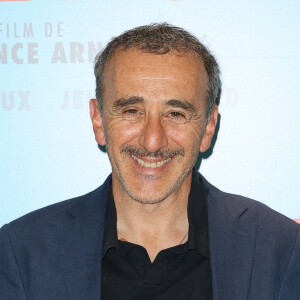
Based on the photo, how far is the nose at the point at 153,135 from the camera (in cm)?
187

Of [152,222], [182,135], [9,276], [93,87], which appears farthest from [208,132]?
[9,276]

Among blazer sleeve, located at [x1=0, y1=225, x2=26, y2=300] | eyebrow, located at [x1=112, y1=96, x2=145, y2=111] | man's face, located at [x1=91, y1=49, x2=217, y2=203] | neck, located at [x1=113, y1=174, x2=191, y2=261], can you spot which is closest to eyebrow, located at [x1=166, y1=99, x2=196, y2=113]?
man's face, located at [x1=91, y1=49, x2=217, y2=203]

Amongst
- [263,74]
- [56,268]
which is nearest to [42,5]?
[263,74]

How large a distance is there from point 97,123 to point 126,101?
30 cm

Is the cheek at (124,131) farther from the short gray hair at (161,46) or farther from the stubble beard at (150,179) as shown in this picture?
the short gray hair at (161,46)

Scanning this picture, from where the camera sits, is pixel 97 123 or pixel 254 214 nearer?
pixel 254 214

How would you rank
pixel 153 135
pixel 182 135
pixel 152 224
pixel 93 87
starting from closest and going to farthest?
pixel 153 135
pixel 182 135
pixel 152 224
pixel 93 87

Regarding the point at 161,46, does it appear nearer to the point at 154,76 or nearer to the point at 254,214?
the point at 154,76

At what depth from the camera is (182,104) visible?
1.93 m

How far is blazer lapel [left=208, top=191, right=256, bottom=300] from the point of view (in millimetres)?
1843

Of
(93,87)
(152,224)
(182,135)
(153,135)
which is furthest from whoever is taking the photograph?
(93,87)

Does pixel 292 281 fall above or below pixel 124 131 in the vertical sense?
below

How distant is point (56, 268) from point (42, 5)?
53.2 inches

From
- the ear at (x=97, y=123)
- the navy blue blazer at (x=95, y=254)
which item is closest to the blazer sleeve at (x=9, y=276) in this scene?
the navy blue blazer at (x=95, y=254)
